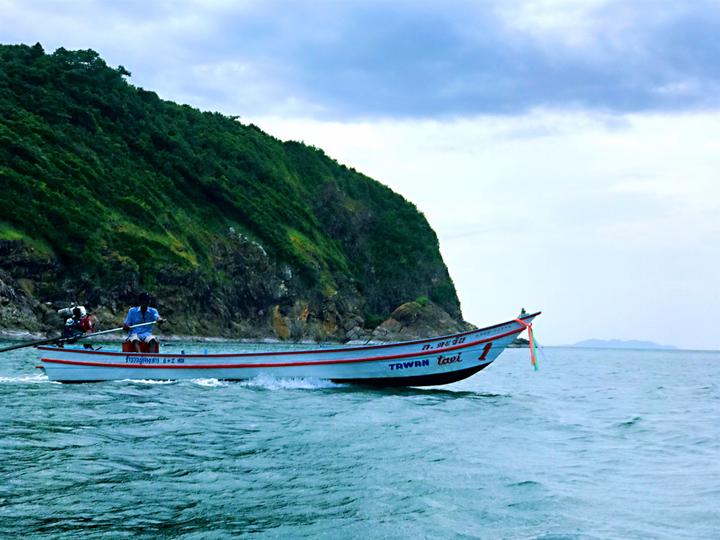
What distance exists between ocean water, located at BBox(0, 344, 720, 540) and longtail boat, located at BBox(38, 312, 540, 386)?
2976 mm

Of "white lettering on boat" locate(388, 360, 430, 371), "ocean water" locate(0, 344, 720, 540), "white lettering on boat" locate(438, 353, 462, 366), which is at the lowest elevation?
"ocean water" locate(0, 344, 720, 540)

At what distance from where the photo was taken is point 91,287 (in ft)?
238

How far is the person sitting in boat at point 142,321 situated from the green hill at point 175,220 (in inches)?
1670

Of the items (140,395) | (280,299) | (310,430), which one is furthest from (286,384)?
(280,299)

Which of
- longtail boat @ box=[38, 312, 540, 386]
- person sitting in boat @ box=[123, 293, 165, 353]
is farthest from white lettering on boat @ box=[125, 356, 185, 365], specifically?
person sitting in boat @ box=[123, 293, 165, 353]

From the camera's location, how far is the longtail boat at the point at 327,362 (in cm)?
2306

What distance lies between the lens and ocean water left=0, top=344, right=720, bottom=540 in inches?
318

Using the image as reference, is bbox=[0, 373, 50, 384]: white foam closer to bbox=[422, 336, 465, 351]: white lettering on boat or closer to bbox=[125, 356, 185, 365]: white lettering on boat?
bbox=[125, 356, 185, 365]: white lettering on boat

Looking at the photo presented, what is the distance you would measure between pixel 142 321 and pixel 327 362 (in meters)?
6.10

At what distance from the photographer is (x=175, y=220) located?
90.8 m

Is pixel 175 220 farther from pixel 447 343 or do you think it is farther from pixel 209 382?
pixel 447 343

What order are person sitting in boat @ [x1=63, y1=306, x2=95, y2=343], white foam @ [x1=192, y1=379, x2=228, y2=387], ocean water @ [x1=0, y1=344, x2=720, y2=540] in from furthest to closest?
person sitting in boat @ [x1=63, y1=306, x2=95, y2=343]
white foam @ [x1=192, y1=379, x2=228, y2=387]
ocean water @ [x1=0, y1=344, x2=720, y2=540]

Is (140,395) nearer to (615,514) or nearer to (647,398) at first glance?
(615,514)

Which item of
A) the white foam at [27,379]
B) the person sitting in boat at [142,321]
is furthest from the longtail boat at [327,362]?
the person sitting in boat at [142,321]
